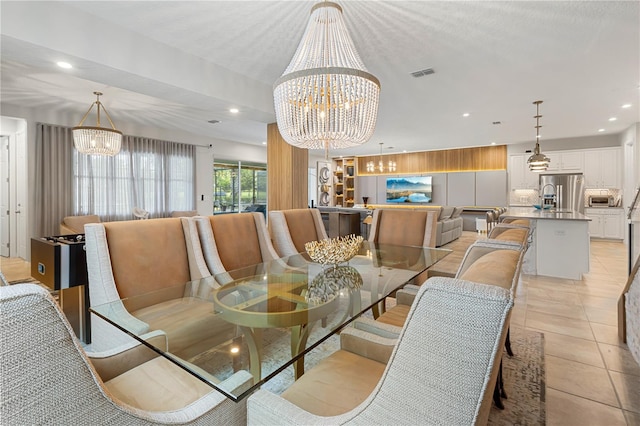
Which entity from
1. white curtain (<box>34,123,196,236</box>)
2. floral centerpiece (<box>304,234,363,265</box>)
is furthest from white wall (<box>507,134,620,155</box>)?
white curtain (<box>34,123,196,236</box>)

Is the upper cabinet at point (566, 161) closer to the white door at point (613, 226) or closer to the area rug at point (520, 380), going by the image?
the white door at point (613, 226)

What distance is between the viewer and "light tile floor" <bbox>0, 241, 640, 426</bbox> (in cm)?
167

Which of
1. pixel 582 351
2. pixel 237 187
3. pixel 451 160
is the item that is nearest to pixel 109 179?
pixel 237 187

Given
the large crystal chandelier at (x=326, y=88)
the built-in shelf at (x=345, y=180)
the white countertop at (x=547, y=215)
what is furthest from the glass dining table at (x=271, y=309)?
the built-in shelf at (x=345, y=180)

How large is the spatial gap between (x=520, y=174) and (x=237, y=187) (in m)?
7.70

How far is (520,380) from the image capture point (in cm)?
192

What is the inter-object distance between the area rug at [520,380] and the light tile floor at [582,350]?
0.05 metres

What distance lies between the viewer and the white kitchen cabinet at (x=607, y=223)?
714 centimetres

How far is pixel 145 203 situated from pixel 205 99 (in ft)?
12.8

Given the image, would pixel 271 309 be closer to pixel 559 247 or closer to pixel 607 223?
pixel 559 247

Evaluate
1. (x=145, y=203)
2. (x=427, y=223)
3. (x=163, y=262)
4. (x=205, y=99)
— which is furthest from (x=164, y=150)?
(x=427, y=223)

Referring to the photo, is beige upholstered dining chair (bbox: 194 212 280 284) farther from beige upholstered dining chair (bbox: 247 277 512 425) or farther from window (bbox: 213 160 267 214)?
window (bbox: 213 160 267 214)

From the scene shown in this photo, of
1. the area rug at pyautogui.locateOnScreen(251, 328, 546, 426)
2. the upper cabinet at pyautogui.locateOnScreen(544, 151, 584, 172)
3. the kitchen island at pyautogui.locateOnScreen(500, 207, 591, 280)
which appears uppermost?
the upper cabinet at pyautogui.locateOnScreen(544, 151, 584, 172)

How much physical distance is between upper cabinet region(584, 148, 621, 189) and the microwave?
0.87 feet
